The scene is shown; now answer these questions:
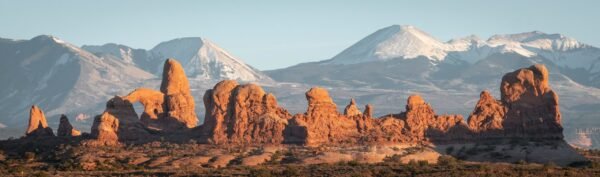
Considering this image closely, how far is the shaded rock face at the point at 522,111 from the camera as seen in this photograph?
119312 mm

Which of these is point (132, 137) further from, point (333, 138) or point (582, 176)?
point (582, 176)

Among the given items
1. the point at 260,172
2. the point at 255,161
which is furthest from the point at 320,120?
the point at 260,172

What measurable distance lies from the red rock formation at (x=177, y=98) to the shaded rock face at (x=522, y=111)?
2464 centimetres

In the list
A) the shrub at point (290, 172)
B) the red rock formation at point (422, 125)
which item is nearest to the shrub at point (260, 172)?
the shrub at point (290, 172)

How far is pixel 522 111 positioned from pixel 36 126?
42609 mm

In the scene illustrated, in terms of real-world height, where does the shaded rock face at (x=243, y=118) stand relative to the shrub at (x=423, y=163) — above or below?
above

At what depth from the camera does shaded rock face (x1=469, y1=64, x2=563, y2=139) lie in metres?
119

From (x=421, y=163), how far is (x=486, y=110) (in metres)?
20.4

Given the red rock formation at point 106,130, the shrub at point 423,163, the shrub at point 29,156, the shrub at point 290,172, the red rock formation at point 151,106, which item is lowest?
the shrub at point 290,172

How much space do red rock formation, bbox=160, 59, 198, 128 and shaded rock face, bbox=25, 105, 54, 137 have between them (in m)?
10.8

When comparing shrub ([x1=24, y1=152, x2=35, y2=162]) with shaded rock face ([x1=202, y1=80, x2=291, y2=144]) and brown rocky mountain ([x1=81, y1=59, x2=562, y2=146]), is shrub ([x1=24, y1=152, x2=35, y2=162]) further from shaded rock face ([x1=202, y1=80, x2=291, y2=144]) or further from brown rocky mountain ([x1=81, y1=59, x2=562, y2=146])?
shaded rock face ([x1=202, y1=80, x2=291, y2=144])

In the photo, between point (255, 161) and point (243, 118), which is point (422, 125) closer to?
point (243, 118)

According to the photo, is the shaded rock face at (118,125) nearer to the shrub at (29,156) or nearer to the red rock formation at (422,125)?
the shrub at (29,156)

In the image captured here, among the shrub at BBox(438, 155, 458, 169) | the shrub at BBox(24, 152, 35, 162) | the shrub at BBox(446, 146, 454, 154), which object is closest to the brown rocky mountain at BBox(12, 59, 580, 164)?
the shrub at BBox(446, 146, 454, 154)
